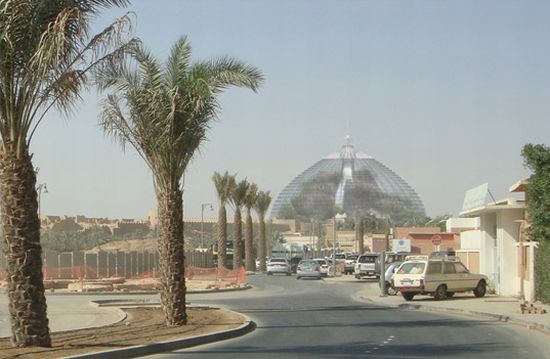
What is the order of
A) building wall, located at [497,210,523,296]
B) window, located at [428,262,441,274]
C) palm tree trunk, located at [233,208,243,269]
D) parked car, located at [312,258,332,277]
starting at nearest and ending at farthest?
window, located at [428,262,441,274] → building wall, located at [497,210,523,296] → parked car, located at [312,258,332,277] → palm tree trunk, located at [233,208,243,269]

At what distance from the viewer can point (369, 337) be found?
23.3 metres

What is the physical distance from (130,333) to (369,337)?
18.2ft

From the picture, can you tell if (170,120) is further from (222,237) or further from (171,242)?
(222,237)

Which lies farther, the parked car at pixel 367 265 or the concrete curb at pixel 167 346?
the parked car at pixel 367 265

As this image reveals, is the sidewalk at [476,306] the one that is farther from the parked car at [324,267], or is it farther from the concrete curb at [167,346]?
the parked car at [324,267]

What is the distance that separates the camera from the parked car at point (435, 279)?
133ft

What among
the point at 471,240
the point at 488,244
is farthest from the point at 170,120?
the point at 471,240

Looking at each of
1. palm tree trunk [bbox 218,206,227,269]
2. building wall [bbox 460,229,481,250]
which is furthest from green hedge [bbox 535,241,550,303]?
palm tree trunk [bbox 218,206,227,269]

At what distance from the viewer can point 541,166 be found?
37625 millimetres

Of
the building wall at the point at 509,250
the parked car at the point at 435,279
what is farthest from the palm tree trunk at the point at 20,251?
the building wall at the point at 509,250

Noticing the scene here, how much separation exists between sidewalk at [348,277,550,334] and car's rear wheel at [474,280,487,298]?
26 cm

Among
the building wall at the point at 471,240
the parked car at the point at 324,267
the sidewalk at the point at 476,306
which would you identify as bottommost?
the parked car at the point at 324,267

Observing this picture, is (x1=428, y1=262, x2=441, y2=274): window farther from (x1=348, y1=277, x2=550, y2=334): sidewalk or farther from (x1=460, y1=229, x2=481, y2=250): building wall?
(x1=460, y1=229, x2=481, y2=250): building wall

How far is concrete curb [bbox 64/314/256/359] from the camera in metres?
18.6
